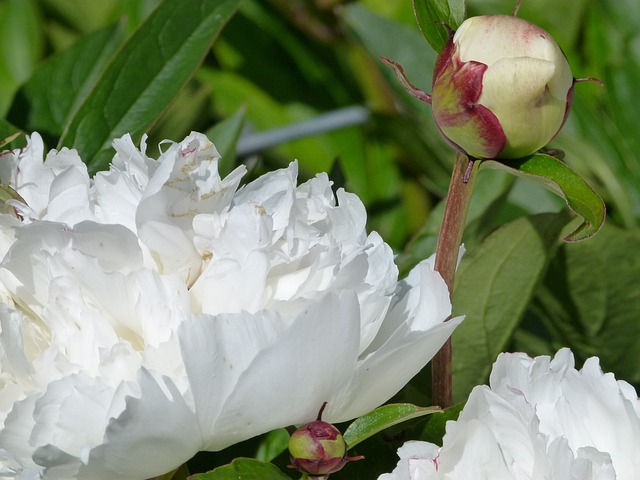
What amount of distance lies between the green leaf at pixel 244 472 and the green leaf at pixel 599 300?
0.31 m

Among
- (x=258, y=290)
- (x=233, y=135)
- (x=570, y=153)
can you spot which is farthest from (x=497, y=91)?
(x=570, y=153)

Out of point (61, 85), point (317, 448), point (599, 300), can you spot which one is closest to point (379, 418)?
point (317, 448)

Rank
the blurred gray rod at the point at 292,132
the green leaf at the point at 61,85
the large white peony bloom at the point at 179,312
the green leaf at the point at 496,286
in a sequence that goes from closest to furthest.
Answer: the large white peony bloom at the point at 179,312
the green leaf at the point at 496,286
the green leaf at the point at 61,85
the blurred gray rod at the point at 292,132

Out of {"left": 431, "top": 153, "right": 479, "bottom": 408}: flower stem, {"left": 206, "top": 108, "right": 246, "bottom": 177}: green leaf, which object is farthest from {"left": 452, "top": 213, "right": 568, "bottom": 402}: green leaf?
{"left": 206, "top": 108, "right": 246, "bottom": 177}: green leaf

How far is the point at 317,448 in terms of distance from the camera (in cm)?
40

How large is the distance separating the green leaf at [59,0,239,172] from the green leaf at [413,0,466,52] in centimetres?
21

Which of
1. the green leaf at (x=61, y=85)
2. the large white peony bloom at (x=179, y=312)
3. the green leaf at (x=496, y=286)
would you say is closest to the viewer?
the large white peony bloom at (x=179, y=312)

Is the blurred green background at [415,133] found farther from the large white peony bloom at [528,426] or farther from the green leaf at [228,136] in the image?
the large white peony bloom at [528,426]

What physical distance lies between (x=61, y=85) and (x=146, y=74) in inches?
4.8

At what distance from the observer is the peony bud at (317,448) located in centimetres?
40

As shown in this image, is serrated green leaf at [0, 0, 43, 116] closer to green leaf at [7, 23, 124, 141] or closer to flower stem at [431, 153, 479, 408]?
green leaf at [7, 23, 124, 141]

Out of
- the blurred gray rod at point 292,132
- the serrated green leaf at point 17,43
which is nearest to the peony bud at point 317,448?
the blurred gray rod at point 292,132

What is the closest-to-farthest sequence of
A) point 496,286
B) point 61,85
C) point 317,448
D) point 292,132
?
point 317,448 < point 496,286 < point 61,85 < point 292,132

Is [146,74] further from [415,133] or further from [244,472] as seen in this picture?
[415,133]
